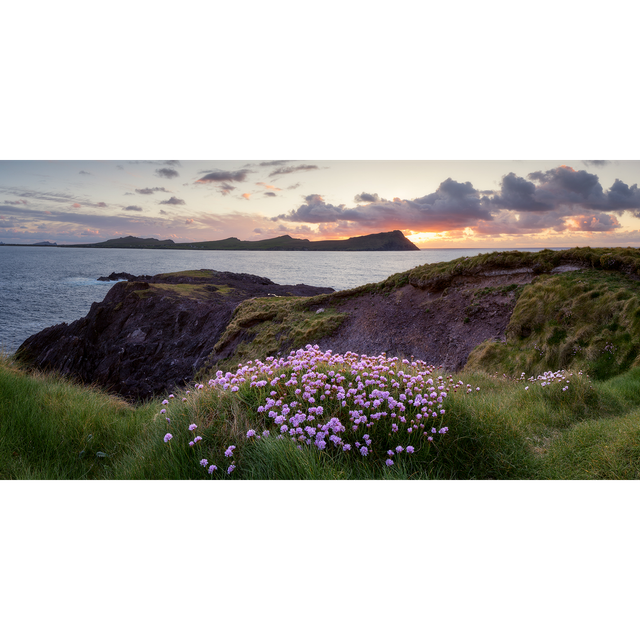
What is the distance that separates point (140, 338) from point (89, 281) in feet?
48.5

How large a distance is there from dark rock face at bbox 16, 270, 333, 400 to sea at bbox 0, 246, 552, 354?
2199 mm

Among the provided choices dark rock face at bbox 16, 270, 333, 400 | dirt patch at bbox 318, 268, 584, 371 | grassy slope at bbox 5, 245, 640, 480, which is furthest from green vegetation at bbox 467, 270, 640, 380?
dark rock face at bbox 16, 270, 333, 400

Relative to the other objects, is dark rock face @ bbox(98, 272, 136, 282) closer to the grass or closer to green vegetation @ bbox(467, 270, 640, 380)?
the grass

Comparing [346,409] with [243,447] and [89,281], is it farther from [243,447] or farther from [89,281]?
[89,281]

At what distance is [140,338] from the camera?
2756cm

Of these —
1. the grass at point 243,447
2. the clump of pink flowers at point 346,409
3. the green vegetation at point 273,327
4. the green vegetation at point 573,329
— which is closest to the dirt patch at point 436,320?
the green vegetation at point 273,327

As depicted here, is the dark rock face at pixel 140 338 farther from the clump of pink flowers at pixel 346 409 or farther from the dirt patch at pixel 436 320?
the clump of pink flowers at pixel 346 409

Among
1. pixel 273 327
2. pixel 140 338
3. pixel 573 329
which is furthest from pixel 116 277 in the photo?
pixel 573 329

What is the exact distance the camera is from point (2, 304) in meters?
12.7

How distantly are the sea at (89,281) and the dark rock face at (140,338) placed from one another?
86.6 inches

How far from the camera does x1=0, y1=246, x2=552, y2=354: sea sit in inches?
468
